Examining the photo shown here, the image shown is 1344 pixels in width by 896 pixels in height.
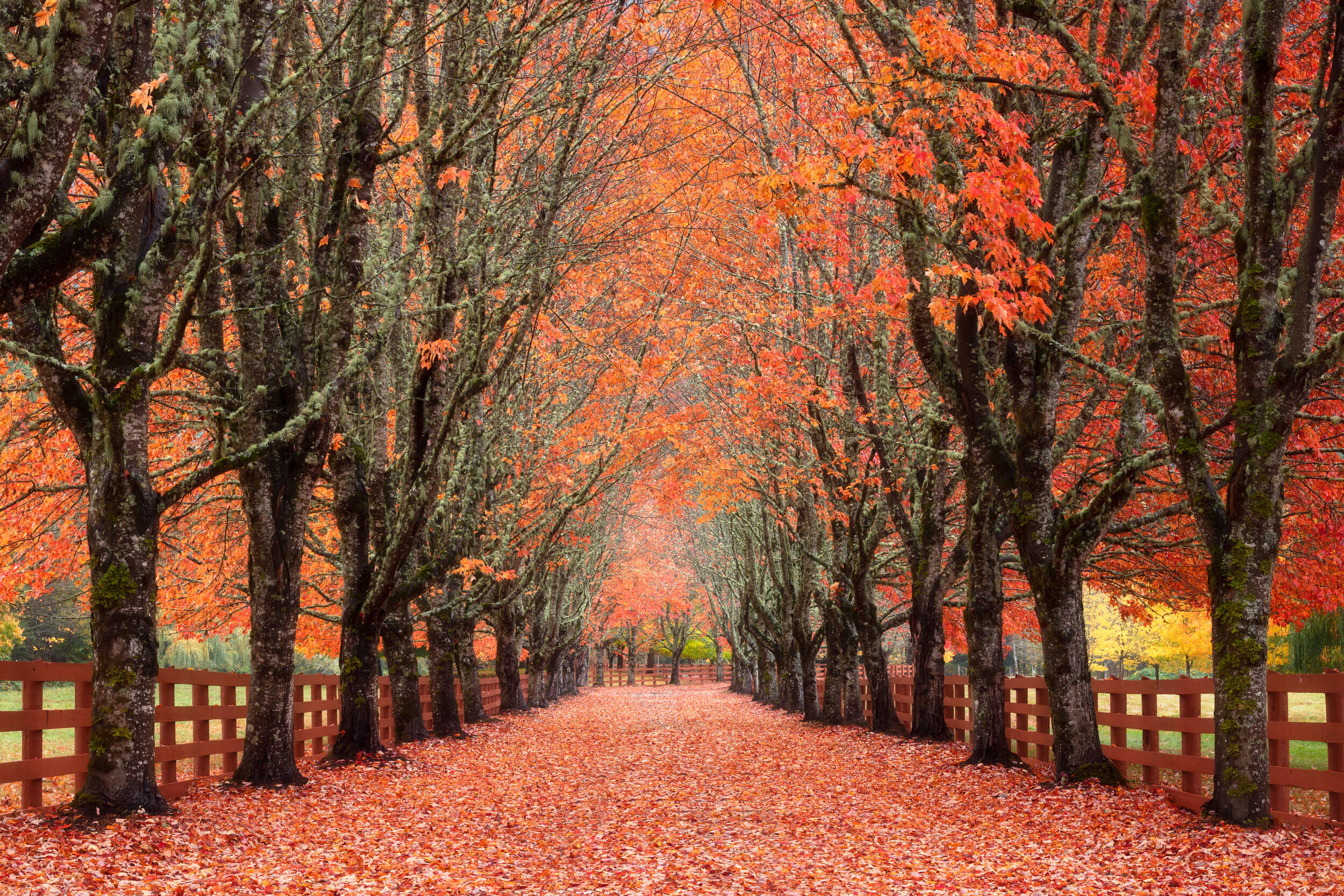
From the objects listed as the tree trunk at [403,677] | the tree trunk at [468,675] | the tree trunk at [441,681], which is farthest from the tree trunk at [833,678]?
the tree trunk at [403,677]

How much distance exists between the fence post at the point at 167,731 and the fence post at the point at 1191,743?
8476 millimetres

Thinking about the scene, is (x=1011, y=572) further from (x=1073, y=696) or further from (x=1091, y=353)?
(x=1073, y=696)

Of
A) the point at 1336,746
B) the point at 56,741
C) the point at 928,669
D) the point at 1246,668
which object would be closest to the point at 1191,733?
the point at 1336,746

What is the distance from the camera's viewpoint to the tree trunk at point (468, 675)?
752 inches

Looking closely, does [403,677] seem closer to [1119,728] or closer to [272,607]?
[272,607]

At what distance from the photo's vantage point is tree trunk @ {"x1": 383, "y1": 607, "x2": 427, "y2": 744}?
13.6 metres

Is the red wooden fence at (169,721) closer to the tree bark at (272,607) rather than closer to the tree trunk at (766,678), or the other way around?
the tree bark at (272,607)

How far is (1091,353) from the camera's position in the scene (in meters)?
12.1

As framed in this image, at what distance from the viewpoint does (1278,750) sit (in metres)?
6.91

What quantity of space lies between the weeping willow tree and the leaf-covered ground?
9.57 meters

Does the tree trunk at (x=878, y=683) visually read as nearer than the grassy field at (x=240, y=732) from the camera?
No

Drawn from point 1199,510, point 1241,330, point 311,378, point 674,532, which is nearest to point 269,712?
point 311,378

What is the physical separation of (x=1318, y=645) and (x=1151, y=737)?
437 inches

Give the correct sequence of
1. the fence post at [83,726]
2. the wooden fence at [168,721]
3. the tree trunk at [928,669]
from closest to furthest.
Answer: the wooden fence at [168,721], the fence post at [83,726], the tree trunk at [928,669]
